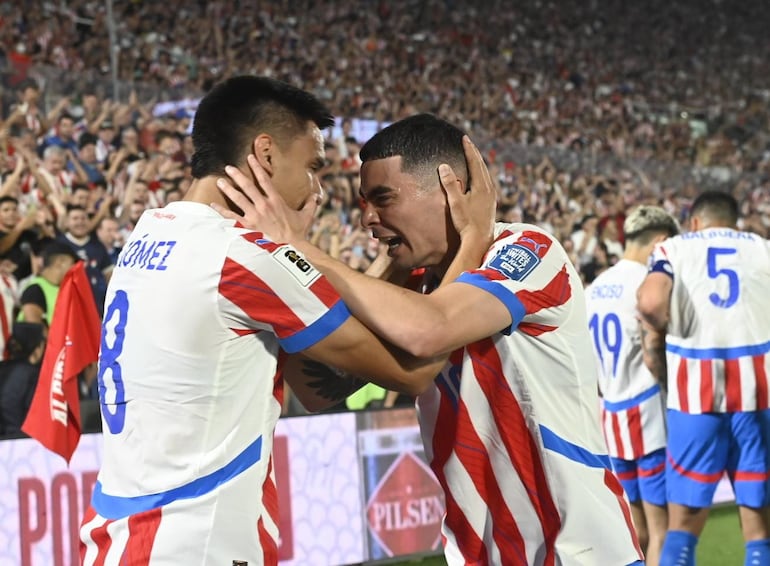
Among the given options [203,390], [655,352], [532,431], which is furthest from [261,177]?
[655,352]

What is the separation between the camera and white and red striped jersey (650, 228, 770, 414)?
18.4 ft

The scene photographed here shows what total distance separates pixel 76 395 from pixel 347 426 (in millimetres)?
1976

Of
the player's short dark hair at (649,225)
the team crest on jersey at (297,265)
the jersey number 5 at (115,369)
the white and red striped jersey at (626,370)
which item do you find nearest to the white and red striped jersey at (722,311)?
the white and red striped jersey at (626,370)

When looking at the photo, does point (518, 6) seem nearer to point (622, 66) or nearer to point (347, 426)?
point (622, 66)

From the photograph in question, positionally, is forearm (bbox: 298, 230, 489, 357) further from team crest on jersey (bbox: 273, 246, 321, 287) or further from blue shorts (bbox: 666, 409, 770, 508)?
blue shorts (bbox: 666, 409, 770, 508)

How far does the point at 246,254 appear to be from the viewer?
2.07 metres

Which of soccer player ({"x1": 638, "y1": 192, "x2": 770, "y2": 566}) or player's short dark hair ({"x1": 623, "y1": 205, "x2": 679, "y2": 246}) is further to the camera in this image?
player's short dark hair ({"x1": 623, "y1": 205, "x2": 679, "y2": 246})

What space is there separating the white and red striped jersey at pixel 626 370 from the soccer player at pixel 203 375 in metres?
4.26

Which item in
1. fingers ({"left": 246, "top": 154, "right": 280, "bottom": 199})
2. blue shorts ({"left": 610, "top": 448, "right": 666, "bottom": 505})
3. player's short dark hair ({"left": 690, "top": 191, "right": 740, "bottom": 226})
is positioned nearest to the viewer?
fingers ({"left": 246, "top": 154, "right": 280, "bottom": 199})


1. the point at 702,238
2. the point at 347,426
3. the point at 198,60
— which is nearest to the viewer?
the point at 702,238

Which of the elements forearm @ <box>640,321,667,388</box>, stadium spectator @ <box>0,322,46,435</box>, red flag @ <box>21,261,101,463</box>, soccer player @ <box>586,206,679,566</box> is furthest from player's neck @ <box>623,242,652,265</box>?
stadium spectator @ <box>0,322,46,435</box>

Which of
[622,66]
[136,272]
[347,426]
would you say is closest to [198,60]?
[347,426]

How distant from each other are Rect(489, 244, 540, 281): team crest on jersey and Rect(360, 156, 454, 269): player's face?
0.75ft

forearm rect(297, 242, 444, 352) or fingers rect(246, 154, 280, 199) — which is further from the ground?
fingers rect(246, 154, 280, 199)
